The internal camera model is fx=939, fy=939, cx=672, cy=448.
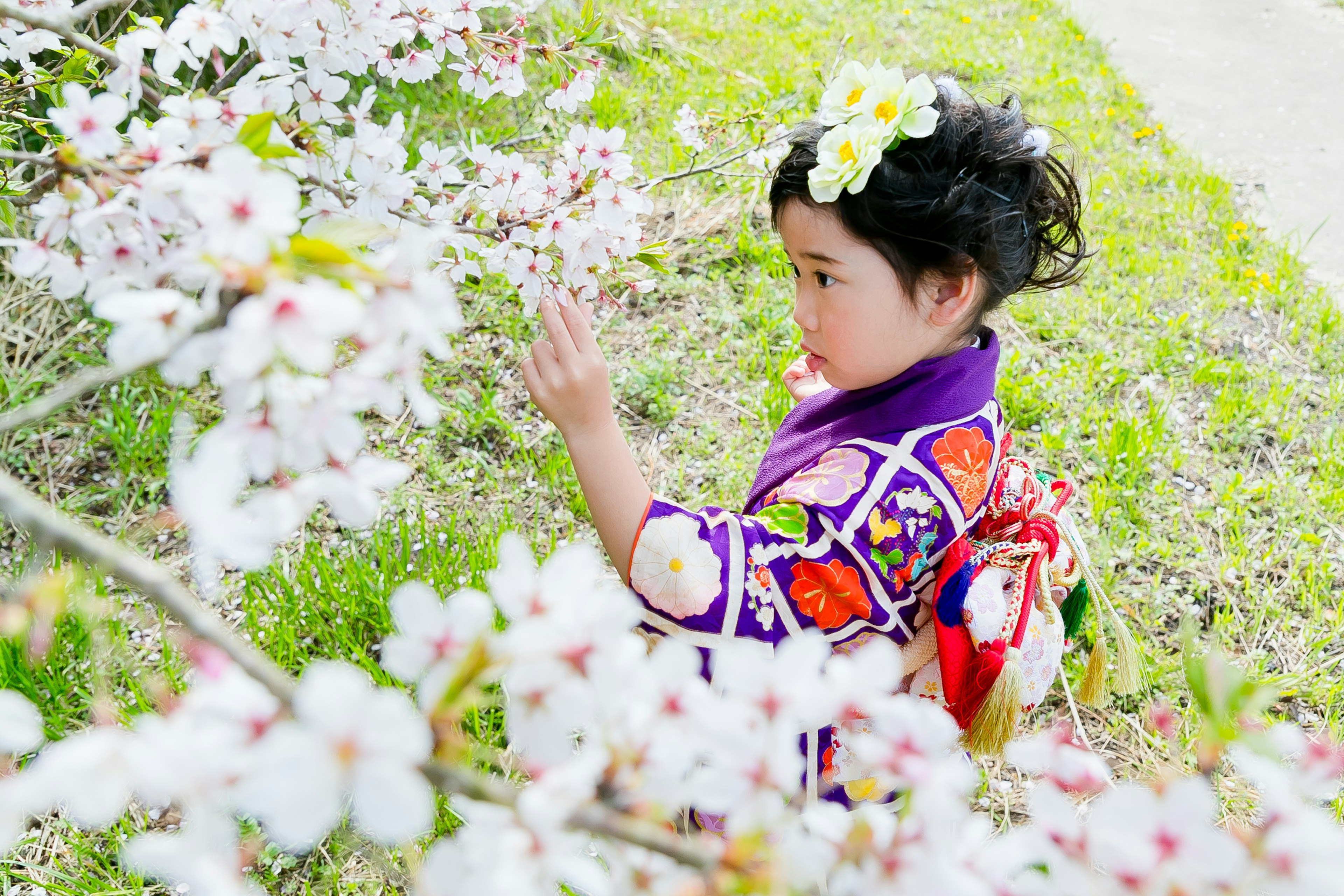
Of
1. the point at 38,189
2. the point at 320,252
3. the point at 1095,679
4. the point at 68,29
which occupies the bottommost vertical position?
the point at 1095,679

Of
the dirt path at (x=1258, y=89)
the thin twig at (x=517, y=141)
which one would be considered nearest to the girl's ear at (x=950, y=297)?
the thin twig at (x=517, y=141)

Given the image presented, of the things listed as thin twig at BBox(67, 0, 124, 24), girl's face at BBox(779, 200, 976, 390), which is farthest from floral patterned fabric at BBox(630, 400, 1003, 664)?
thin twig at BBox(67, 0, 124, 24)

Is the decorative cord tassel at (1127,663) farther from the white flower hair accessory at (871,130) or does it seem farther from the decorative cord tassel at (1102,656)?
the white flower hair accessory at (871,130)

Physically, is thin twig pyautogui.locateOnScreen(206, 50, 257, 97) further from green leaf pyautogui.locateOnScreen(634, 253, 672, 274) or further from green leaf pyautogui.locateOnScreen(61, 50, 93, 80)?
green leaf pyautogui.locateOnScreen(634, 253, 672, 274)

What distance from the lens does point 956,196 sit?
133cm

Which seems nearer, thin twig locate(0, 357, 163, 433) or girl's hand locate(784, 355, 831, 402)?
thin twig locate(0, 357, 163, 433)

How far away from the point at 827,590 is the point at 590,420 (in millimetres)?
401

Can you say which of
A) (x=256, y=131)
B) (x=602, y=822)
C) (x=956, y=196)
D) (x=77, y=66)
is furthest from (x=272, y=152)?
(x=956, y=196)

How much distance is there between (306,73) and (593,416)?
1.80ft

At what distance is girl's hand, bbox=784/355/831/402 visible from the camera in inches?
73.2

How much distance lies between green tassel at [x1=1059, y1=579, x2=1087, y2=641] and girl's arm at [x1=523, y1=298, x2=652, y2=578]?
702mm

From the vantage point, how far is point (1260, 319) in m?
2.74

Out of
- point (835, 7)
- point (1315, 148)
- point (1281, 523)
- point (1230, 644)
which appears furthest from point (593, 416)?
point (835, 7)

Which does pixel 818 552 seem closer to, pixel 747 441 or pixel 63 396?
pixel 63 396
